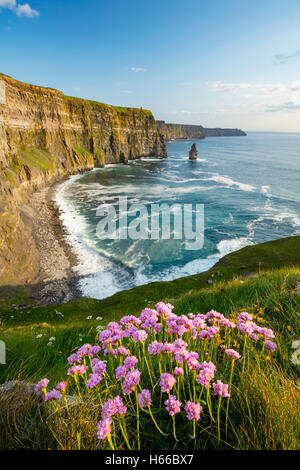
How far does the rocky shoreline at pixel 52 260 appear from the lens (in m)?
23.3

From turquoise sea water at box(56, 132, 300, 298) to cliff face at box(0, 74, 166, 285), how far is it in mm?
6676

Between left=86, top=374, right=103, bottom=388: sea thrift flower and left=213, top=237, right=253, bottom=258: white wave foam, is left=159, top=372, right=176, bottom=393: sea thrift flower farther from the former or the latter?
left=213, top=237, right=253, bottom=258: white wave foam

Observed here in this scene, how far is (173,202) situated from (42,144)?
47.7 metres

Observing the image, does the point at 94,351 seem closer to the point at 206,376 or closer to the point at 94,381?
the point at 94,381

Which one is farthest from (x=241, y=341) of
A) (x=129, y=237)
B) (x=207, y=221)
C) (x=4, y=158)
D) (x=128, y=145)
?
(x=128, y=145)

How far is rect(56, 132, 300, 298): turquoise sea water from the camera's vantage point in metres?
28.4

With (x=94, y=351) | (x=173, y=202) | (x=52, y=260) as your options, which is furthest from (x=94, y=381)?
(x=173, y=202)

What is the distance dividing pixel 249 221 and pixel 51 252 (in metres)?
36.9

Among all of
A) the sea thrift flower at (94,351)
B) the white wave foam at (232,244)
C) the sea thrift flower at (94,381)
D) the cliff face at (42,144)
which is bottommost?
the white wave foam at (232,244)

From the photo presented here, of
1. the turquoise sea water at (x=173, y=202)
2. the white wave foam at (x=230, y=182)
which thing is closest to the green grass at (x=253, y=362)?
the turquoise sea water at (x=173, y=202)

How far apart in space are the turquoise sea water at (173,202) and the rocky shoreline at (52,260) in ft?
4.27

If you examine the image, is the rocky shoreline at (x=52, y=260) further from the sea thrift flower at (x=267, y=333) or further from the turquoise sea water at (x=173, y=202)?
the sea thrift flower at (x=267, y=333)

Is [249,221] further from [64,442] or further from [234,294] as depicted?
[64,442]

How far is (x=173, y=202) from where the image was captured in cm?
5809
